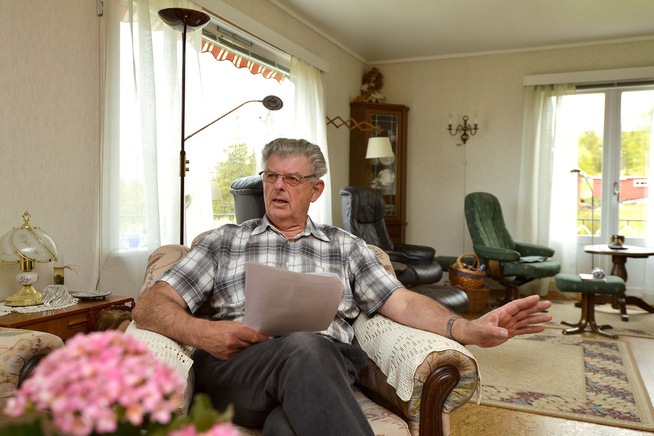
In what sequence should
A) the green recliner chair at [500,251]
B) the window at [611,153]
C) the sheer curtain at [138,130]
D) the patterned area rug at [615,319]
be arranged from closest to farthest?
the sheer curtain at [138,130], the patterned area rug at [615,319], the green recliner chair at [500,251], the window at [611,153]

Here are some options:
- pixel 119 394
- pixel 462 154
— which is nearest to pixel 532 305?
pixel 119 394

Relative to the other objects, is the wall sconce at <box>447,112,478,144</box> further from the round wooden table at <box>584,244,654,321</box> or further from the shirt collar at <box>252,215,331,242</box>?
the shirt collar at <box>252,215,331,242</box>

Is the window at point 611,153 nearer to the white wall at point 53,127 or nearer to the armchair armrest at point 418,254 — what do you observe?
the armchair armrest at point 418,254

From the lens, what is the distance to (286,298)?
1.31 metres

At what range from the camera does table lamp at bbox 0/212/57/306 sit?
6.61 feet

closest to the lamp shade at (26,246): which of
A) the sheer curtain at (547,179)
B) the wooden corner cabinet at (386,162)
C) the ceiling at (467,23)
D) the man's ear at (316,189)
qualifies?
the man's ear at (316,189)

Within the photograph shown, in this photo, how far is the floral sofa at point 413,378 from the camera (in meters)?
1.34

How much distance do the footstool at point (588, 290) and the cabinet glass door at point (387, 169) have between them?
2.24 meters

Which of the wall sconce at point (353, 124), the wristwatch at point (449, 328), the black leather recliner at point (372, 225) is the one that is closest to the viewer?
the wristwatch at point (449, 328)

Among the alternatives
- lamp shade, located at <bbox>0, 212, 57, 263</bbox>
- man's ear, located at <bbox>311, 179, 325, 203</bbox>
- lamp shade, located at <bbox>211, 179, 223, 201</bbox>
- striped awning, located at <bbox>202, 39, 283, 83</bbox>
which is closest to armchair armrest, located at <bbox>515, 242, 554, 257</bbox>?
striped awning, located at <bbox>202, 39, 283, 83</bbox>

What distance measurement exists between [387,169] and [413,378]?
4.54m

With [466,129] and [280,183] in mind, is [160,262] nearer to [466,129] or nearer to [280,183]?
[280,183]

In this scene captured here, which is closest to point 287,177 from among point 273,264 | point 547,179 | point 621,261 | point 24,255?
point 273,264

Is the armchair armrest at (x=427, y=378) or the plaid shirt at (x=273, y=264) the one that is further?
the plaid shirt at (x=273, y=264)
